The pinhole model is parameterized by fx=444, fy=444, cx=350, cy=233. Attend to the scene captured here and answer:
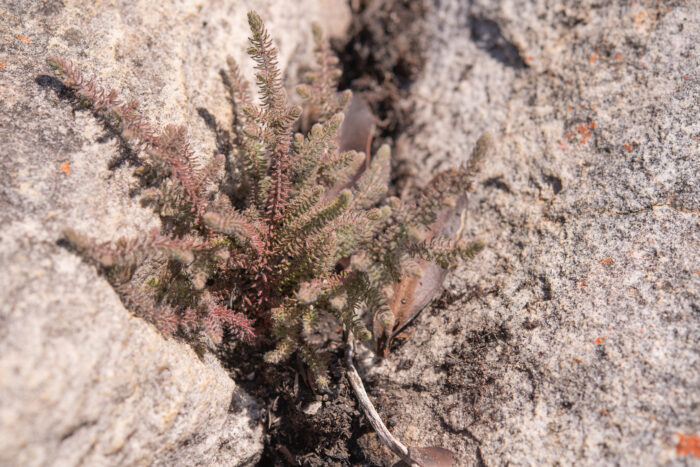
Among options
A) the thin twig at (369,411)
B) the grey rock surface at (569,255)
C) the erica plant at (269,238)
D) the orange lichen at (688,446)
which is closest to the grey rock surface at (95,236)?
the erica plant at (269,238)

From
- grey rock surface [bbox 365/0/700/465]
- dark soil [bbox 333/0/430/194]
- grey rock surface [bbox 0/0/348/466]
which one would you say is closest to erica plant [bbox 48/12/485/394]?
grey rock surface [bbox 0/0/348/466]

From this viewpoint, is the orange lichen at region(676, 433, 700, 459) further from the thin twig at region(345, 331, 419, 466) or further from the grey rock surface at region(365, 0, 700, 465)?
the thin twig at region(345, 331, 419, 466)

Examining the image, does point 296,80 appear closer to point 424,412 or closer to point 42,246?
point 42,246

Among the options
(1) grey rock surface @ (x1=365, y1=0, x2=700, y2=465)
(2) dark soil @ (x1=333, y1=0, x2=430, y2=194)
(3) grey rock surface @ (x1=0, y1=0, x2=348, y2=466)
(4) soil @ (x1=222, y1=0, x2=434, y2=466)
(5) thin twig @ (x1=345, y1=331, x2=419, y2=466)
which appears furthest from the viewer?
(2) dark soil @ (x1=333, y1=0, x2=430, y2=194)

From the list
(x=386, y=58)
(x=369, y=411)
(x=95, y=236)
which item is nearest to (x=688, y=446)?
(x=369, y=411)

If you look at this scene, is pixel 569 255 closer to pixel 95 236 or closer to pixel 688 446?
pixel 688 446

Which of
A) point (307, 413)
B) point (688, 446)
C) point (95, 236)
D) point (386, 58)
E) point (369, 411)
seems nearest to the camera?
point (688, 446)
